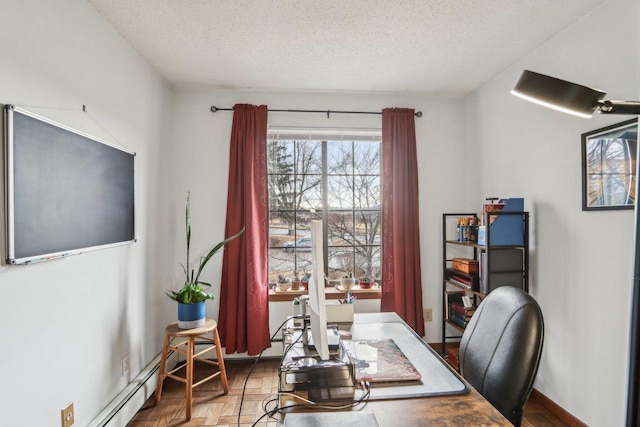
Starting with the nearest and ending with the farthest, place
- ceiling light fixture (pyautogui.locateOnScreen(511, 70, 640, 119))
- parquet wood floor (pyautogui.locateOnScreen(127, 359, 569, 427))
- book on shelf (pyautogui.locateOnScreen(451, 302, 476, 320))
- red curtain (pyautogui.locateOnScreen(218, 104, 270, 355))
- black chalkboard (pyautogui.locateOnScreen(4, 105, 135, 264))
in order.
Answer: ceiling light fixture (pyautogui.locateOnScreen(511, 70, 640, 119)), black chalkboard (pyautogui.locateOnScreen(4, 105, 135, 264)), parquet wood floor (pyautogui.locateOnScreen(127, 359, 569, 427)), book on shelf (pyautogui.locateOnScreen(451, 302, 476, 320)), red curtain (pyautogui.locateOnScreen(218, 104, 270, 355))

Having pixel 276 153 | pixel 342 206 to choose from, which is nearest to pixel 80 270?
pixel 276 153

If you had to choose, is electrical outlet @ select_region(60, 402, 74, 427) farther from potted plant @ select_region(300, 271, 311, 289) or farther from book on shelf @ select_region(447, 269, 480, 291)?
book on shelf @ select_region(447, 269, 480, 291)

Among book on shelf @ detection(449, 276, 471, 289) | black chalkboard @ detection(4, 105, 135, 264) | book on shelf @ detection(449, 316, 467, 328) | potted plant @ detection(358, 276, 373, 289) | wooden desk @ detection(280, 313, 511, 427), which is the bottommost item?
book on shelf @ detection(449, 316, 467, 328)

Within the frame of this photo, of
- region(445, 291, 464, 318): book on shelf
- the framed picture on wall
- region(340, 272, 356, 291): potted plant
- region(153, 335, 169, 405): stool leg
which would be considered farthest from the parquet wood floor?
the framed picture on wall

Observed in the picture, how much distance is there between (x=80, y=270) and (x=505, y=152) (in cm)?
298

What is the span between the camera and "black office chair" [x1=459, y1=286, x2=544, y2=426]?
3.33 feet

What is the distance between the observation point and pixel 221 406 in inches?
86.7

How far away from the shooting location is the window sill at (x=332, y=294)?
9.38 ft

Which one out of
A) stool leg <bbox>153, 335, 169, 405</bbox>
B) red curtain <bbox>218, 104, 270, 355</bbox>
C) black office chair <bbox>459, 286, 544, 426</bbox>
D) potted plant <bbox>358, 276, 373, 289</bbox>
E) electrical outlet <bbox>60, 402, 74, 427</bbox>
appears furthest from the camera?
potted plant <bbox>358, 276, 373, 289</bbox>

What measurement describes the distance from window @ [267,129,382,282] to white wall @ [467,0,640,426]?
3.95 ft

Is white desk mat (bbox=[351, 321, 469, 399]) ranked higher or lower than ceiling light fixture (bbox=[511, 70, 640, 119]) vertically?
lower

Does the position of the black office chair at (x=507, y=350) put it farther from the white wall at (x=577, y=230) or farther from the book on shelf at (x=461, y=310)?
the book on shelf at (x=461, y=310)

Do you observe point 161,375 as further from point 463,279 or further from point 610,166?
point 610,166

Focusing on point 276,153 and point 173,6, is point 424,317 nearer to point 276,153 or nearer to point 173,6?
point 276,153
